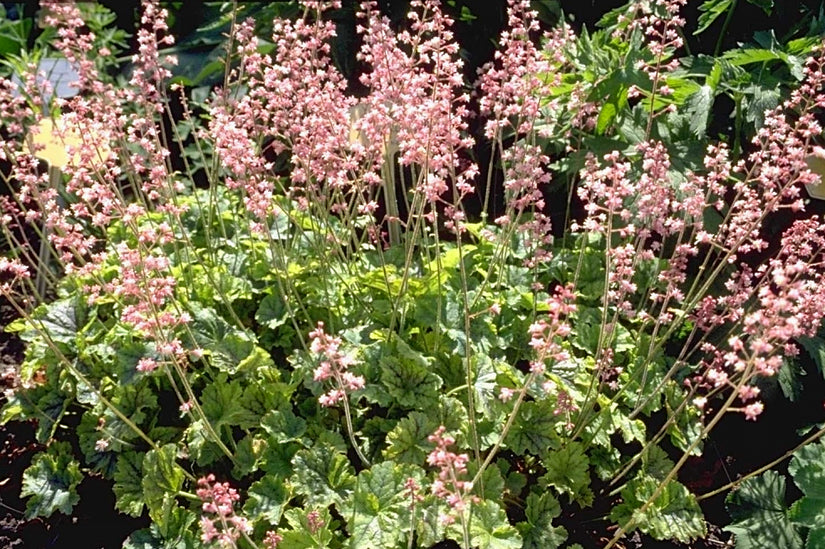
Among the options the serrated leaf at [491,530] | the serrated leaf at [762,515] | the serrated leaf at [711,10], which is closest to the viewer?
the serrated leaf at [491,530]

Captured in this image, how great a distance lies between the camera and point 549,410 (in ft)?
9.43

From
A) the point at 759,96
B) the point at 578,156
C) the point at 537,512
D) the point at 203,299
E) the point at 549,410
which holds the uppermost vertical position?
the point at 759,96

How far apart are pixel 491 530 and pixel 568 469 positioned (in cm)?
44

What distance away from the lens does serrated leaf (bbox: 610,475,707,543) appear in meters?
2.65

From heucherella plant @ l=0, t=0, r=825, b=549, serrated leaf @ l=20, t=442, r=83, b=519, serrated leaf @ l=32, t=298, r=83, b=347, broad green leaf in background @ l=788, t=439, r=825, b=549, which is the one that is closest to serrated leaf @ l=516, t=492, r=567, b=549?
heucherella plant @ l=0, t=0, r=825, b=549

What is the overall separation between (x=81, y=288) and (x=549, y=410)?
1945 mm

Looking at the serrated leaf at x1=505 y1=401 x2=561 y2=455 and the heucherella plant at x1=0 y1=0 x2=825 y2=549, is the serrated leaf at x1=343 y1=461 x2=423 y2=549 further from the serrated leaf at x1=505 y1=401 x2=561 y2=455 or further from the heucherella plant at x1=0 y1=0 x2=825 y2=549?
the serrated leaf at x1=505 y1=401 x2=561 y2=455

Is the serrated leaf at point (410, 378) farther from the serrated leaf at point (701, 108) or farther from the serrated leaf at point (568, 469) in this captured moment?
the serrated leaf at point (701, 108)

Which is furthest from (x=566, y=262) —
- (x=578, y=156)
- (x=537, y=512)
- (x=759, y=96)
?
(x=537, y=512)

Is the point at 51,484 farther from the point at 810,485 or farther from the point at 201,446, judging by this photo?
the point at 810,485

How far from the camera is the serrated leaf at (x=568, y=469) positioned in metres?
2.80

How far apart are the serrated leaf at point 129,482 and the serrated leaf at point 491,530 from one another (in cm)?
109

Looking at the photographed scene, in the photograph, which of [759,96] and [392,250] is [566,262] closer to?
[392,250]

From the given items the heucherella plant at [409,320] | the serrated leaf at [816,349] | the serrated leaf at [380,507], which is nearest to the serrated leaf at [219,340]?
the heucherella plant at [409,320]
